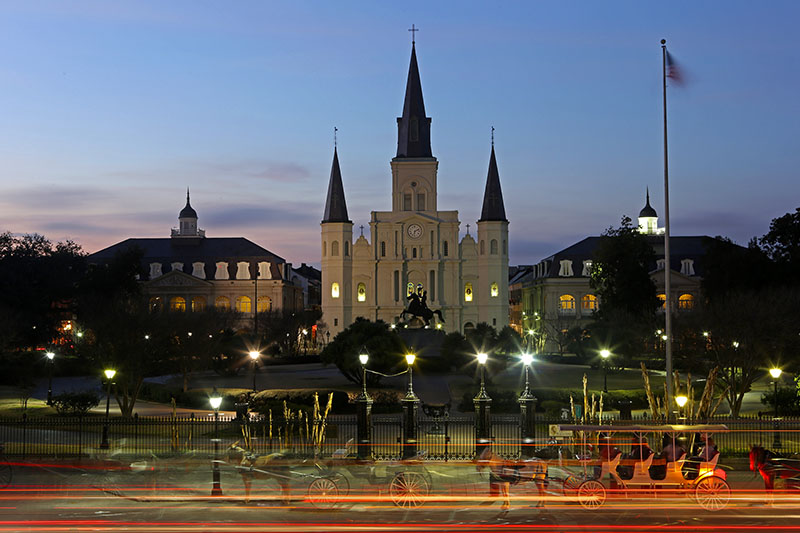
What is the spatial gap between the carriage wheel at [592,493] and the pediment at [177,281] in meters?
96.5

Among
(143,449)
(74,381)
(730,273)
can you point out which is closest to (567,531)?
(143,449)

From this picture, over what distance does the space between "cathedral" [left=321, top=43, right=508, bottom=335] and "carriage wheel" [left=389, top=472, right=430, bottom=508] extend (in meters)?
82.6

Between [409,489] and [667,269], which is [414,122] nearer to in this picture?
[667,269]

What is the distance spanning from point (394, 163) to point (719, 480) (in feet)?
291

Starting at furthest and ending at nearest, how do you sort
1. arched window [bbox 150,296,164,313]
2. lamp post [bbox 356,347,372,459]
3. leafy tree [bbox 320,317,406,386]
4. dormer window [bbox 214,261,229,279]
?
1. dormer window [bbox 214,261,229,279]
2. arched window [bbox 150,296,164,313]
3. leafy tree [bbox 320,317,406,386]
4. lamp post [bbox 356,347,372,459]

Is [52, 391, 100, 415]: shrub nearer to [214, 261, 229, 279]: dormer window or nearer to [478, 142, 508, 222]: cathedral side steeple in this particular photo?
[478, 142, 508, 222]: cathedral side steeple

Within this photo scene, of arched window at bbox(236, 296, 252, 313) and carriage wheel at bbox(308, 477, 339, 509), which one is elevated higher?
arched window at bbox(236, 296, 252, 313)

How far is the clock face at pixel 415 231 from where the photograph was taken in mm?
102000

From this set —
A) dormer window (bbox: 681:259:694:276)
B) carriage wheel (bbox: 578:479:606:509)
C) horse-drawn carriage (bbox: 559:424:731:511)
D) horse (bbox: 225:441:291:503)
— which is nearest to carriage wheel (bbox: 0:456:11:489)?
horse (bbox: 225:441:291:503)

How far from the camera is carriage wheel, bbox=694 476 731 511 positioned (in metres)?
16.4

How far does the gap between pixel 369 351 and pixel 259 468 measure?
23.0m

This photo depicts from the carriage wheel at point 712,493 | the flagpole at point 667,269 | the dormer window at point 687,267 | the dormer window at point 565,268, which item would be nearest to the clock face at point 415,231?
the dormer window at point 565,268

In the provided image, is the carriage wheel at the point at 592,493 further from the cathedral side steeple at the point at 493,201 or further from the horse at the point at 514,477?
the cathedral side steeple at the point at 493,201

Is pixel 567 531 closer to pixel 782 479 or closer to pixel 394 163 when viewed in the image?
pixel 782 479
